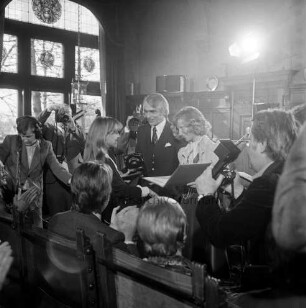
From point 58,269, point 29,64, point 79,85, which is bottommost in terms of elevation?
point 58,269

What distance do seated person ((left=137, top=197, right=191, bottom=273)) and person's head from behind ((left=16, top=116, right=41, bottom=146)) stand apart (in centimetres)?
242

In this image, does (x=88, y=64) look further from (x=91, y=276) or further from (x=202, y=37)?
(x=91, y=276)

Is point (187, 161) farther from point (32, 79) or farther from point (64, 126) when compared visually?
point (32, 79)

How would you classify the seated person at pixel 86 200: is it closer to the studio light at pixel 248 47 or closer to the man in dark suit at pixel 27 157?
the man in dark suit at pixel 27 157

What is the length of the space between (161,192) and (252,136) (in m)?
1.60

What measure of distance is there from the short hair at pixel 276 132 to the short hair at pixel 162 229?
1.66ft

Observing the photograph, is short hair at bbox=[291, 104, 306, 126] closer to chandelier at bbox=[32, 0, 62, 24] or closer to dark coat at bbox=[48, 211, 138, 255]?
dark coat at bbox=[48, 211, 138, 255]

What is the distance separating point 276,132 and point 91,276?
0.97 metres

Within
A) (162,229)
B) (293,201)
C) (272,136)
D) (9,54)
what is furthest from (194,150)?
(9,54)

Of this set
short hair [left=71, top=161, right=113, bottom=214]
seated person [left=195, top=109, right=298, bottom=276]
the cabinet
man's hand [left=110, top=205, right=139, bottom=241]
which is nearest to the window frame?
the cabinet

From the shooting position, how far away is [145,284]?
3.83 ft

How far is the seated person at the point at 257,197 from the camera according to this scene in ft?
4.92

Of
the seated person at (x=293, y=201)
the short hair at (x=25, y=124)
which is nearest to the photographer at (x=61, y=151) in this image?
the short hair at (x=25, y=124)

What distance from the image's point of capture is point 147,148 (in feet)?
12.6
